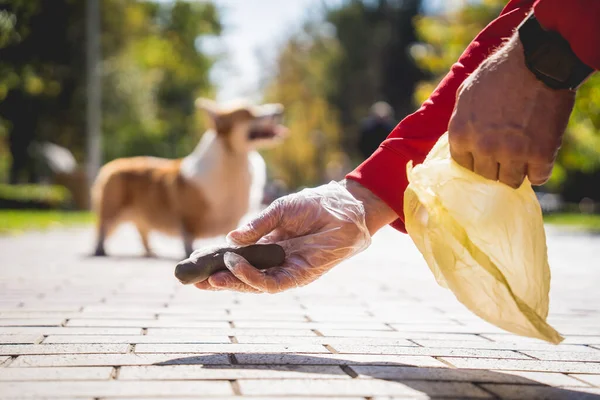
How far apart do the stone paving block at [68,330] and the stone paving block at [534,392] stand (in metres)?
1.64

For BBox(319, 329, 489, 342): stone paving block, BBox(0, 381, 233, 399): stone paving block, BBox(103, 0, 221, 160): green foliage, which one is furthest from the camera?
BBox(103, 0, 221, 160): green foliage

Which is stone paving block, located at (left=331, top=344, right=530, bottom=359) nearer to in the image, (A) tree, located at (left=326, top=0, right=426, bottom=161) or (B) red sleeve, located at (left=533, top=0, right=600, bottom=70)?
(B) red sleeve, located at (left=533, top=0, right=600, bottom=70)

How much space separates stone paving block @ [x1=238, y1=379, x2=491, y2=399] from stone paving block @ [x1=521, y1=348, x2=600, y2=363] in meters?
0.77

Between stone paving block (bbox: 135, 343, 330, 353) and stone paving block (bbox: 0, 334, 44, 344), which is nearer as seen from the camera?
stone paving block (bbox: 135, 343, 330, 353)

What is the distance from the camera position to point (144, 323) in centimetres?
382

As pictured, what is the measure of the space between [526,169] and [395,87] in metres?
45.9

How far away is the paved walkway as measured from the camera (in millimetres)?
2422

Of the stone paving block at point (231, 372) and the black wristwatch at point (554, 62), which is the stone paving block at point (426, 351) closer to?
the stone paving block at point (231, 372)

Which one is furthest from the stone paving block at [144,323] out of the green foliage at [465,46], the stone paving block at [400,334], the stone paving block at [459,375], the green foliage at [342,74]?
the green foliage at [342,74]

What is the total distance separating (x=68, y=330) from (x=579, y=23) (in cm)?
241

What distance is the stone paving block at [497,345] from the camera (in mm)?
3387

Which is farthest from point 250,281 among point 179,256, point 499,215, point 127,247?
point 127,247

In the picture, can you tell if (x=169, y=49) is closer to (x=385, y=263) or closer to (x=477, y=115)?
(x=385, y=263)

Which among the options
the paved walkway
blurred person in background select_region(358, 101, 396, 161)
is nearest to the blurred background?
blurred person in background select_region(358, 101, 396, 161)
